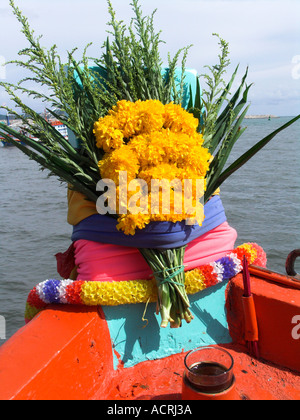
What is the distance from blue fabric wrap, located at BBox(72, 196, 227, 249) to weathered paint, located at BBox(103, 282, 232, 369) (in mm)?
336

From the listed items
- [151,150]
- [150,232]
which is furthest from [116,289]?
[151,150]

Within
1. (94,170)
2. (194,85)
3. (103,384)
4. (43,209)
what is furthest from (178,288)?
(43,209)

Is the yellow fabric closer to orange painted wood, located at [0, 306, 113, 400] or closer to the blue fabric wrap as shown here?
the blue fabric wrap

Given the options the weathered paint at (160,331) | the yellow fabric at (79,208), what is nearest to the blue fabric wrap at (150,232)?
the yellow fabric at (79,208)

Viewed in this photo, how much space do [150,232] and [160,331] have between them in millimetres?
547

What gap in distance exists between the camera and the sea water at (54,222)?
18.8 ft

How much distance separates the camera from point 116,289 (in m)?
2.14

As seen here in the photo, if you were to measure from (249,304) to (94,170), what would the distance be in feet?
3.42

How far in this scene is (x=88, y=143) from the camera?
2268mm

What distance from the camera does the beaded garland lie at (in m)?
2.11

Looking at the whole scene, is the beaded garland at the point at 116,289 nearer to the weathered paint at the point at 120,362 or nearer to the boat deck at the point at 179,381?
the weathered paint at the point at 120,362

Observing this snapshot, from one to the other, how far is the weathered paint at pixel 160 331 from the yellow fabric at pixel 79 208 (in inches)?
19.3

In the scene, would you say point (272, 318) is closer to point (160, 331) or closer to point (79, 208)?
point (160, 331)

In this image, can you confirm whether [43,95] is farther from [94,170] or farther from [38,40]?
[94,170]
